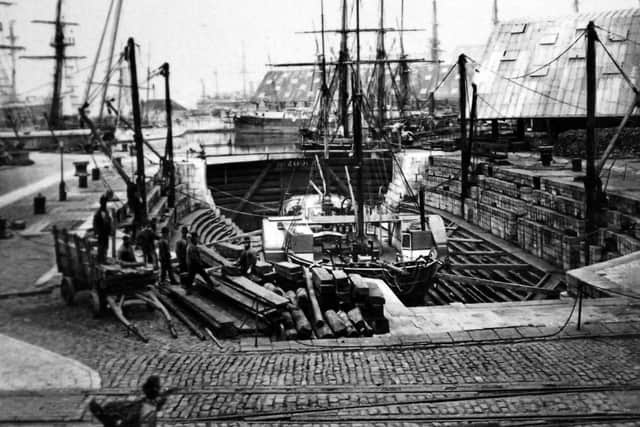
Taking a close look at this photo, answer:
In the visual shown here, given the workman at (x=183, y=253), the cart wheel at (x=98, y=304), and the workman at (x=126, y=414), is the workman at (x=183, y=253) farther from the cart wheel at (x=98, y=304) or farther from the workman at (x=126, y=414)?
the workman at (x=126, y=414)

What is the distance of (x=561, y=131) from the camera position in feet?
129

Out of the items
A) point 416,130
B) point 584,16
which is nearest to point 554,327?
point 584,16

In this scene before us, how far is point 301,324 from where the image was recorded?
1320 cm

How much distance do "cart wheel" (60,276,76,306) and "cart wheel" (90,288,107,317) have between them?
0.78m

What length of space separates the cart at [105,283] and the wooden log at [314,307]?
2.72 m

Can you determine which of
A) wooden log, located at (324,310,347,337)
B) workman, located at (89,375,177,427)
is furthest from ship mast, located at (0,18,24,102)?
workman, located at (89,375,177,427)

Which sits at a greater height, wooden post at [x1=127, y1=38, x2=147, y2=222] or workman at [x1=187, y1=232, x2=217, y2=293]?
wooden post at [x1=127, y1=38, x2=147, y2=222]

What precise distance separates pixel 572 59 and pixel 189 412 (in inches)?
1271

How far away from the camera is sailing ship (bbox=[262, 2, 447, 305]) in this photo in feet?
67.3

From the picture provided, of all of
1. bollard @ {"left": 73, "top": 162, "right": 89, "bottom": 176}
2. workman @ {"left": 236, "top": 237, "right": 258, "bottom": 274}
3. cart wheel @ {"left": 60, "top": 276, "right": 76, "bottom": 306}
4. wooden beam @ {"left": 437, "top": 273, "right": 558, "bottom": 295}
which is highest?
bollard @ {"left": 73, "top": 162, "right": 89, "bottom": 176}

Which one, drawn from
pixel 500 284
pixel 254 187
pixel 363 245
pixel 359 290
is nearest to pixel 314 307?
pixel 359 290

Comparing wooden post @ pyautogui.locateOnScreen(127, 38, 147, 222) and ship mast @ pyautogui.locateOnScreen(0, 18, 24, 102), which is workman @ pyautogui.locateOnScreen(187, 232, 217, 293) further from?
ship mast @ pyautogui.locateOnScreen(0, 18, 24, 102)

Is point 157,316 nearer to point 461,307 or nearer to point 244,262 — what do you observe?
point 244,262

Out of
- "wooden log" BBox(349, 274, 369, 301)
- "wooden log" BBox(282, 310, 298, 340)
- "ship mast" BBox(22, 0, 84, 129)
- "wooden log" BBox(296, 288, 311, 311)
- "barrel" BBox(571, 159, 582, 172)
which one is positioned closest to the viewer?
"wooden log" BBox(282, 310, 298, 340)
